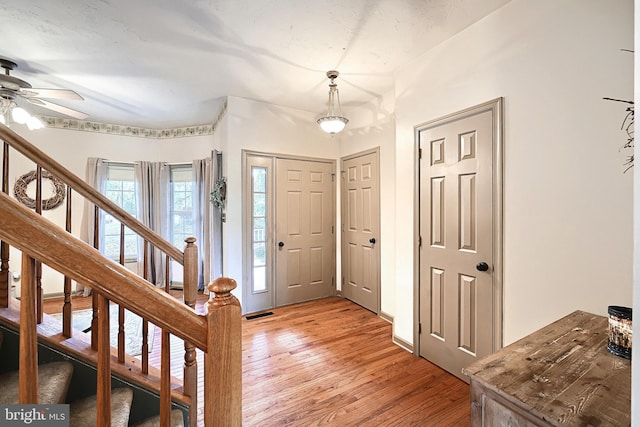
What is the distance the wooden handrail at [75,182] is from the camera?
1356 millimetres

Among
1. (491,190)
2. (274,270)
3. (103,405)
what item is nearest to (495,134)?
(491,190)

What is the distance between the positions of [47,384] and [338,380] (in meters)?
1.73

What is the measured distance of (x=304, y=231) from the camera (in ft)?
12.7

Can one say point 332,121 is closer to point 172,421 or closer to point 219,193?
point 219,193

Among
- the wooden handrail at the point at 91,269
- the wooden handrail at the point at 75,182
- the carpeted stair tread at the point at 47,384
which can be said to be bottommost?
the carpeted stair tread at the point at 47,384

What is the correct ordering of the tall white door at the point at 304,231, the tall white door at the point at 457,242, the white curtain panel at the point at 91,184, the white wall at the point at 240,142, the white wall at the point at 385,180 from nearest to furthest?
1. the tall white door at the point at 457,242
2. the white wall at the point at 385,180
3. the white wall at the point at 240,142
4. the tall white door at the point at 304,231
5. the white curtain panel at the point at 91,184

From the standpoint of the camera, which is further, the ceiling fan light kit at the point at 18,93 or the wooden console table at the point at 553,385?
the ceiling fan light kit at the point at 18,93

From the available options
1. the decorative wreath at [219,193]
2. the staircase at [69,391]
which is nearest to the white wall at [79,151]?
the decorative wreath at [219,193]

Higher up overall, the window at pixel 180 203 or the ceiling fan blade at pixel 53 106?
the ceiling fan blade at pixel 53 106

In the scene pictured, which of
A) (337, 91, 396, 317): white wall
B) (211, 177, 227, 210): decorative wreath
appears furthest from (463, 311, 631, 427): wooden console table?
(211, 177, 227, 210): decorative wreath

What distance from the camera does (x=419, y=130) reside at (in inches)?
96.7

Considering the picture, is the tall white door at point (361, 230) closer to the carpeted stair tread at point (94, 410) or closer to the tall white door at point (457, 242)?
the tall white door at point (457, 242)

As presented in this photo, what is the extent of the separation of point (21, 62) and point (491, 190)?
4187mm

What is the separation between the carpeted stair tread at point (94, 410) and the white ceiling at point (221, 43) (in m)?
2.28
